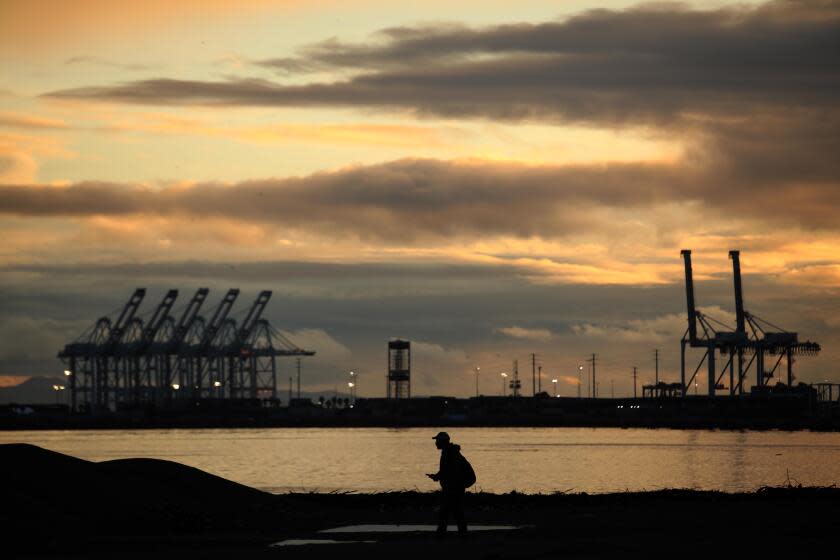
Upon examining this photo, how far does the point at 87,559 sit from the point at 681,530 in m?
9.53

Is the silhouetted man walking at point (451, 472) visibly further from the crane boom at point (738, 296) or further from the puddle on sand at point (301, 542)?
the crane boom at point (738, 296)

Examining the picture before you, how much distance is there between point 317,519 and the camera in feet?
87.6

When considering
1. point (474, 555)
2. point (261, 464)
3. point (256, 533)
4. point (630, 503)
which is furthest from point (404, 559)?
point (261, 464)

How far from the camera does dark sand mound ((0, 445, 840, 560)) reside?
19578 mm

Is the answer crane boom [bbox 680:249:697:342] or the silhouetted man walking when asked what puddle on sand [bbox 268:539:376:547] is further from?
crane boom [bbox 680:249:697:342]

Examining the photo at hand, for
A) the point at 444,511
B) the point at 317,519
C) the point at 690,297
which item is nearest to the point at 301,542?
the point at 444,511

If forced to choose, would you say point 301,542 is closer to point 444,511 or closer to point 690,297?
point 444,511

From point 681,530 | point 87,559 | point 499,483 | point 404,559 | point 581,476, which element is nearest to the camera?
point 404,559

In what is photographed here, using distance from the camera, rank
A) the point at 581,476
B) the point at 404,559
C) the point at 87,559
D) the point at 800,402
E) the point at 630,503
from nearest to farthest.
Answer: the point at 404,559 < the point at 87,559 < the point at 630,503 < the point at 581,476 < the point at 800,402

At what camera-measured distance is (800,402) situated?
7023 inches

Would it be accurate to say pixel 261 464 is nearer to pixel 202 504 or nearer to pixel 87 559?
pixel 202 504

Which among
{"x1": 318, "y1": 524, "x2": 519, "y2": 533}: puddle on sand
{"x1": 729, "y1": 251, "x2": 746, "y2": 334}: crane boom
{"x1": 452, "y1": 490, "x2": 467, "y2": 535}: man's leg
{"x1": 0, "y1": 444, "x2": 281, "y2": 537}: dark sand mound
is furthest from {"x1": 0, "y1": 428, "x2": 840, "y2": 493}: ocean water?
{"x1": 729, "y1": 251, "x2": 746, "y2": 334}: crane boom

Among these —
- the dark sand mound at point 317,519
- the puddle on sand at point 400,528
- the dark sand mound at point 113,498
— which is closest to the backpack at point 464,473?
the dark sand mound at point 317,519

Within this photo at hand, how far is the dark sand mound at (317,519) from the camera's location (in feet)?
64.2
